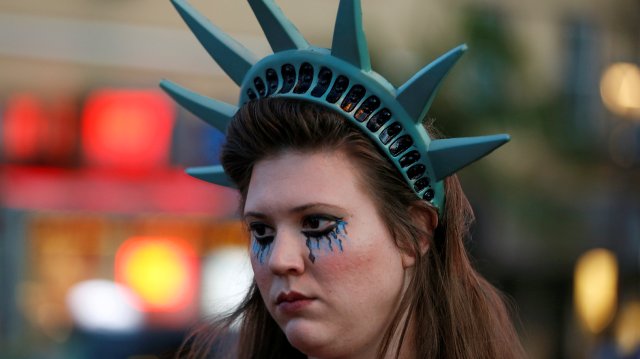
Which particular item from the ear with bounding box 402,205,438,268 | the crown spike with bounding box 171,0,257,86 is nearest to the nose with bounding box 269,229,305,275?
the ear with bounding box 402,205,438,268

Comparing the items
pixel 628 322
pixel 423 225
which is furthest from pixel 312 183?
pixel 628 322

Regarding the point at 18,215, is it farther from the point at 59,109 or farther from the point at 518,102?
the point at 518,102

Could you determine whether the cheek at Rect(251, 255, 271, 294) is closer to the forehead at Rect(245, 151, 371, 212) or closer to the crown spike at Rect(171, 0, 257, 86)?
the forehead at Rect(245, 151, 371, 212)

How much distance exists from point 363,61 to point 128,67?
12.6 meters

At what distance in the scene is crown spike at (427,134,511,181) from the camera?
255 centimetres

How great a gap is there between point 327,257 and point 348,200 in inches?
6.1

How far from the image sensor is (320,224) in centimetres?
258

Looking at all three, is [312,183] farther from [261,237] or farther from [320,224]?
[261,237]

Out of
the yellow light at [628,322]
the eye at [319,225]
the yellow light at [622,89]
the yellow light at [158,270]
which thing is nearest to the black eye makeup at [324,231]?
the eye at [319,225]

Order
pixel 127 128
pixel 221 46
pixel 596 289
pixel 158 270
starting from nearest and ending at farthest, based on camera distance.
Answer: pixel 221 46
pixel 596 289
pixel 127 128
pixel 158 270

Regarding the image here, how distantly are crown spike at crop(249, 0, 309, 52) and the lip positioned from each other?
2.12 ft

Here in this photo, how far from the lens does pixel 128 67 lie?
14781 mm

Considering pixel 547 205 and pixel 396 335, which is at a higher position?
pixel 547 205

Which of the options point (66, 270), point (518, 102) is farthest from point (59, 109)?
point (518, 102)
